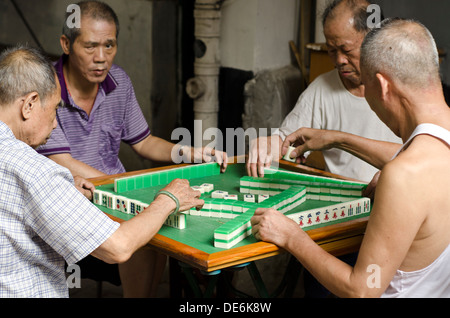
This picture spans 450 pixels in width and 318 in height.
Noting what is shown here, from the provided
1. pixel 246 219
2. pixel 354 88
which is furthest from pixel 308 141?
pixel 246 219

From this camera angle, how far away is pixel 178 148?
369cm

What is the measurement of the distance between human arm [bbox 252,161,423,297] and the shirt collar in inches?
78.9

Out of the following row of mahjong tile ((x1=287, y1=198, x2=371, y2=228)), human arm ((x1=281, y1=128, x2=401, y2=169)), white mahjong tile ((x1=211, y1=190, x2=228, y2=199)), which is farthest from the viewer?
human arm ((x1=281, y1=128, x2=401, y2=169))

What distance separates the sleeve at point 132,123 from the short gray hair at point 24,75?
1.73 m

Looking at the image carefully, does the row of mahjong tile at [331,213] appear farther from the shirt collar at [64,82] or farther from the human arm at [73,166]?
the shirt collar at [64,82]

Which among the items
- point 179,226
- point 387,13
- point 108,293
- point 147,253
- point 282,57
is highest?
point 387,13

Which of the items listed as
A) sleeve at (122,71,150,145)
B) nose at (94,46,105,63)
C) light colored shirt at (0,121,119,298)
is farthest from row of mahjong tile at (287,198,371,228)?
sleeve at (122,71,150,145)

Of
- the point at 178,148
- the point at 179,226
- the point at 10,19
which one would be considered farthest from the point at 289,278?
the point at 10,19

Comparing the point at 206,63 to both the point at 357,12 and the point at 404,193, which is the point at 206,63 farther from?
the point at 404,193

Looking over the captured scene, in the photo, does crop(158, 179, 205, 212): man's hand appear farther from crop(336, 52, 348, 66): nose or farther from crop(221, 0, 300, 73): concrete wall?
crop(221, 0, 300, 73): concrete wall

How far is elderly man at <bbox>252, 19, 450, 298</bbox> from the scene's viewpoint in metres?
1.91

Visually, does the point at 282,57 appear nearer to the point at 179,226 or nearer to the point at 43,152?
the point at 43,152

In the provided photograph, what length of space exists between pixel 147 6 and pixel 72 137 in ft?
8.94

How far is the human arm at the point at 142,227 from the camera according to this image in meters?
2.06
